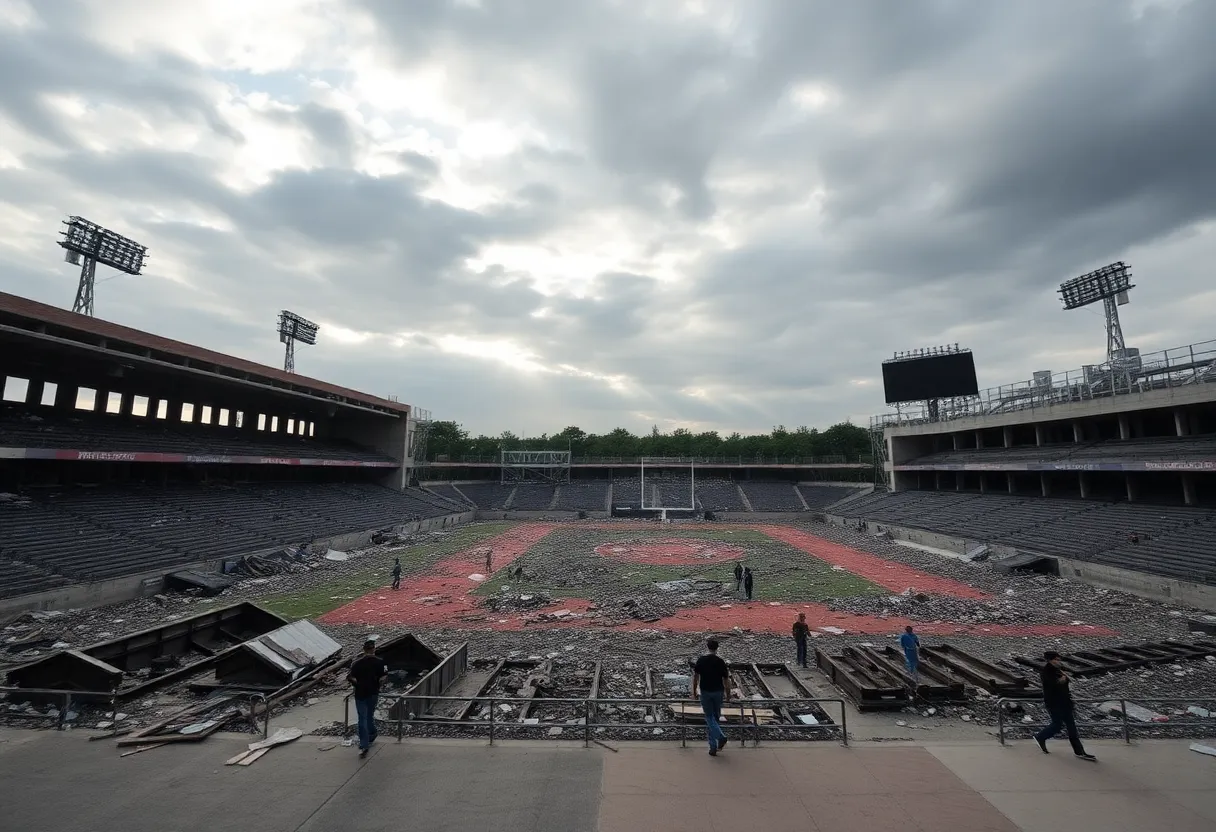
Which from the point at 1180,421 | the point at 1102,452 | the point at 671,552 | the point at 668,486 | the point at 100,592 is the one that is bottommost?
the point at 671,552

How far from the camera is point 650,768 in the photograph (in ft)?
23.0

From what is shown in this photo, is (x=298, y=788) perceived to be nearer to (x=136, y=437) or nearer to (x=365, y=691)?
(x=365, y=691)

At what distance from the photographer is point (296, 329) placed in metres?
54.9

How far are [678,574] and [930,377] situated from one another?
3820cm

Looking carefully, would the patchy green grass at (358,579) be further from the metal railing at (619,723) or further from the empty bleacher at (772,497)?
the empty bleacher at (772,497)

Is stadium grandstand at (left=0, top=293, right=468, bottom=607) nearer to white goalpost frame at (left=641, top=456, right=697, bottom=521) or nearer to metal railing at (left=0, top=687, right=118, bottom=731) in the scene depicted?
metal railing at (left=0, top=687, right=118, bottom=731)

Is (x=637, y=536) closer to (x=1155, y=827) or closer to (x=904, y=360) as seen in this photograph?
(x=904, y=360)

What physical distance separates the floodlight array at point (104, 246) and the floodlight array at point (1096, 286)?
239 ft

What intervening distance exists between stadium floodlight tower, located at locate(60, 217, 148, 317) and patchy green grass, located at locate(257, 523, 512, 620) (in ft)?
80.0

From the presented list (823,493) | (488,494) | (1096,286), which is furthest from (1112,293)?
(488,494)

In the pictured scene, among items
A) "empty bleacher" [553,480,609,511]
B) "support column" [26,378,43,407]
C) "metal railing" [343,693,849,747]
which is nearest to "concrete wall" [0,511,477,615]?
"support column" [26,378,43,407]

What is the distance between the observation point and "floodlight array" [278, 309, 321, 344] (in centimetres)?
5381

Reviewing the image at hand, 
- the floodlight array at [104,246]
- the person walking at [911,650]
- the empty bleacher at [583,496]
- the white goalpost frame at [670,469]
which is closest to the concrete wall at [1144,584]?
the person walking at [911,650]

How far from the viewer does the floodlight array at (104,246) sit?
3300 cm
